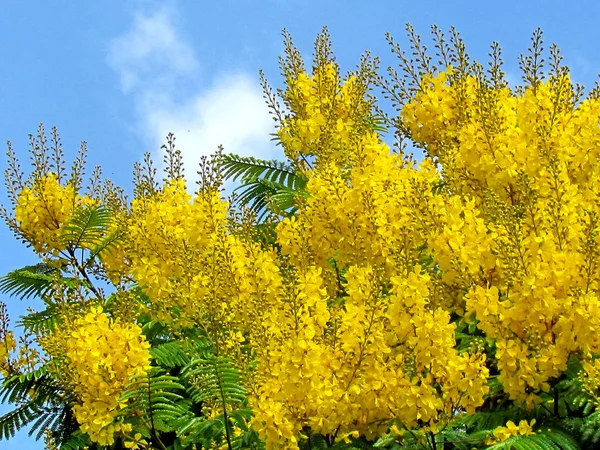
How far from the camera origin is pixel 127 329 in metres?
5.24

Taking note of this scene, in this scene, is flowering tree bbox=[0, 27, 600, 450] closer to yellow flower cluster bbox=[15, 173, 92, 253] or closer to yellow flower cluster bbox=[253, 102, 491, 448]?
yellow flower cluster bbox=[253, 102, 491, 448]

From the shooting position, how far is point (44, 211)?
905 centimetres

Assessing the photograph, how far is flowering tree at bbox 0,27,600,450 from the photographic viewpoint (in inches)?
169

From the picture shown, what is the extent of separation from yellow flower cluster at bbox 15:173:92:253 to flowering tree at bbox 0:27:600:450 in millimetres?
1802

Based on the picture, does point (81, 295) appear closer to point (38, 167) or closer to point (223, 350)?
point (223, 350)

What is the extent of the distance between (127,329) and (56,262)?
415cm

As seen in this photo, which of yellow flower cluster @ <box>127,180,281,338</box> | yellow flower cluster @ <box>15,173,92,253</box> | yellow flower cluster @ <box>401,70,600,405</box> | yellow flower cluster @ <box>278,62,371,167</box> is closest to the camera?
yellow flower cluster @ <box>401,70,600,405</box>

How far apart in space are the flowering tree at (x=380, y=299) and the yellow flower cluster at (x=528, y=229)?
0.01 m

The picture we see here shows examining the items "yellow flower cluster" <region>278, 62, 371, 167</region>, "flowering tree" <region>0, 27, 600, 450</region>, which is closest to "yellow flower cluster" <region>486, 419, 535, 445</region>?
"flowering tree" <region>0, 27, 600, 450</region>

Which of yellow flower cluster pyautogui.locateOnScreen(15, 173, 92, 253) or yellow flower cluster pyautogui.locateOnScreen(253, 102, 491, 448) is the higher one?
yellow flower cluster pyautogui.locateOnScreen(15, 173, 92, 253)

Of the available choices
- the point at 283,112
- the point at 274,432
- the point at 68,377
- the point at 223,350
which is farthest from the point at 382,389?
the point at 283,112

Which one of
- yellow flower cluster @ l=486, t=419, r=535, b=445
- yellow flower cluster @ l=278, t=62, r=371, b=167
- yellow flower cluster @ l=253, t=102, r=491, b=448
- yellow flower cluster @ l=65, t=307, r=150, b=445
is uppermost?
yellow flower cluster @ l=278, t=62, r=371, b=167

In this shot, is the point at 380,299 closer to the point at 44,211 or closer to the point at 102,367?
the point at 102,367

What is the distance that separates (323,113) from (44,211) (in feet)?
11.4
